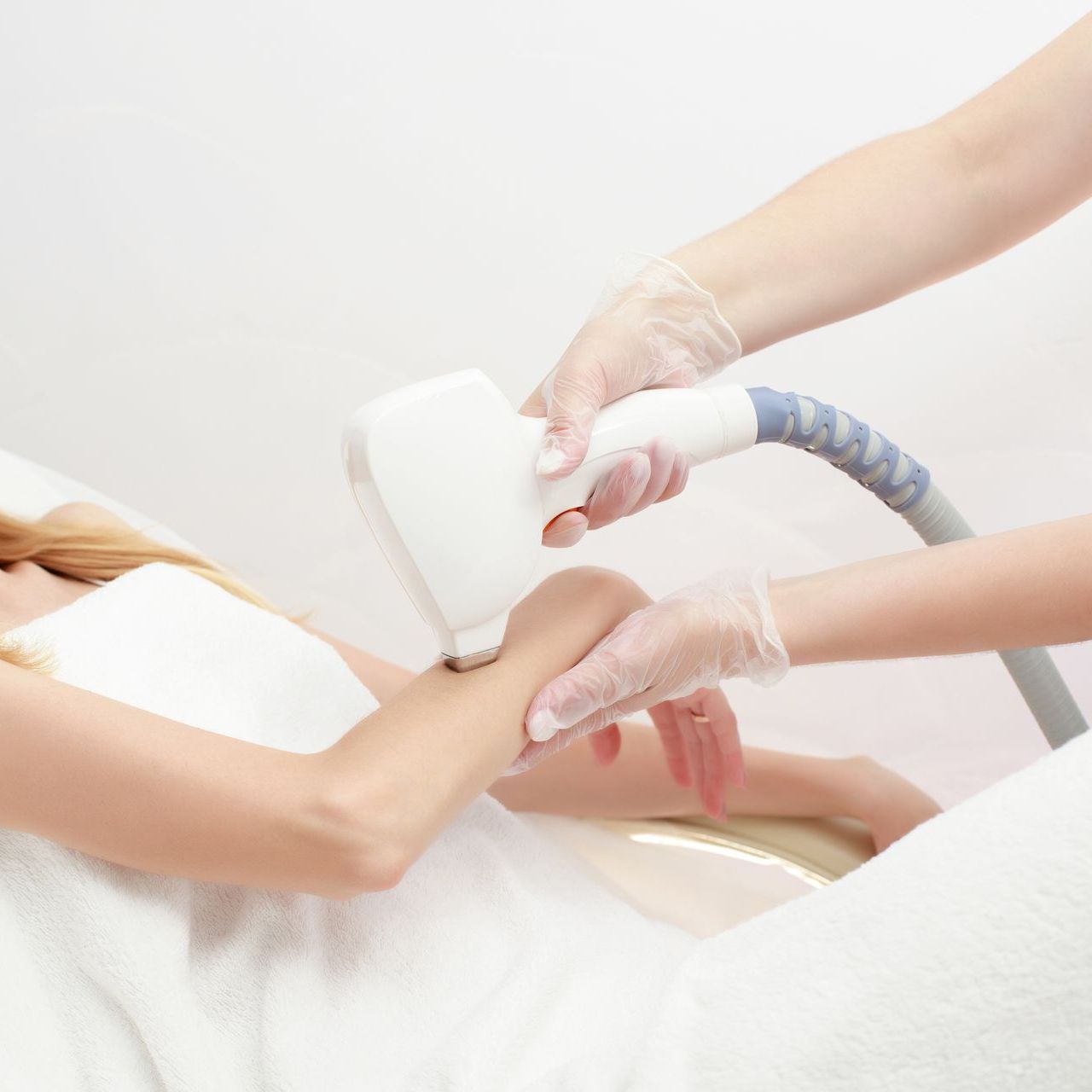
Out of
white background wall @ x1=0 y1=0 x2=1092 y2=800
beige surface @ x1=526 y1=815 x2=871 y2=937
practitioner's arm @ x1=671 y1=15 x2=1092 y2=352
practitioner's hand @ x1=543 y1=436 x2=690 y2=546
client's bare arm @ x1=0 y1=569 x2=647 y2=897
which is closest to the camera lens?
client's bare arm @ x1=0 y1=569 x2=647 y2=897

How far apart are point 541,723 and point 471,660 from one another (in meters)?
0.07

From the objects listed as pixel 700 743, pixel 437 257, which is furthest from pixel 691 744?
pixel 437 257

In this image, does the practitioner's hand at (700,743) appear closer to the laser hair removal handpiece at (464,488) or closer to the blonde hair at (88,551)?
the laser hair removal handpiece at (464,488)

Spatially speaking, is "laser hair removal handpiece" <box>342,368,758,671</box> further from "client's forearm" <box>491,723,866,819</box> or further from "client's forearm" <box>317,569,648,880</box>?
"client's forearm" <box>491,723,866,819</box>

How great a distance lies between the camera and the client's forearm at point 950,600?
94cm

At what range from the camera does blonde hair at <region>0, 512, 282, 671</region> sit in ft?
3.85

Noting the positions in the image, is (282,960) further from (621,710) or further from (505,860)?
(621,710)

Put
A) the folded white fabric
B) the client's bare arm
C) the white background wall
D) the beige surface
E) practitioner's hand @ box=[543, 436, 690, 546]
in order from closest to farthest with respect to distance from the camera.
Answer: the folded white fabric, the client's bare arm, practitioner's hand @ box=[543, 436, 690, 546], the beige surface, the white background wall

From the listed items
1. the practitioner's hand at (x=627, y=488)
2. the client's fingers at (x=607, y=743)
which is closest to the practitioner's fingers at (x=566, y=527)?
the practitioner's hand at (x=627, y=488)

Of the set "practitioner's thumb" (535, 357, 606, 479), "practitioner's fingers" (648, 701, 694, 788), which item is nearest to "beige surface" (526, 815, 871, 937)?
"practitioner's fingers" (648, 701, 694, 788)

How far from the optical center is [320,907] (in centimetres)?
98

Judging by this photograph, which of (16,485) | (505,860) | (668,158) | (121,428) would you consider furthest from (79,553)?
(668,158)

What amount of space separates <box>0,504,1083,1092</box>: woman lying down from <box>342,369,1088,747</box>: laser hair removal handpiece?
0.31ft

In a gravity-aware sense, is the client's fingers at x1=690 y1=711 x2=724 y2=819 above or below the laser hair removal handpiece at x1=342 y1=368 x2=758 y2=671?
below
